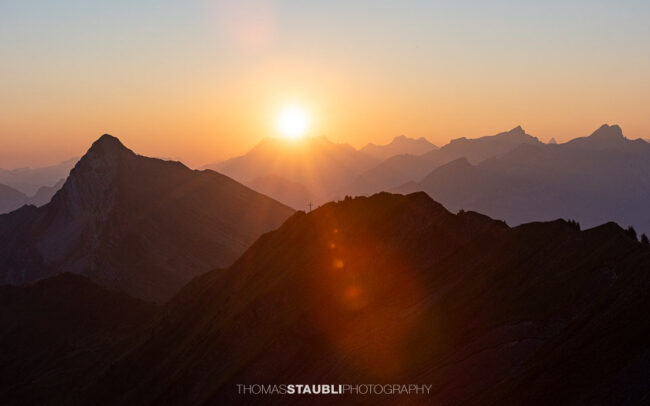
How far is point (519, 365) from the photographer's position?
4647 centimetres

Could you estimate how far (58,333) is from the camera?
111312mm

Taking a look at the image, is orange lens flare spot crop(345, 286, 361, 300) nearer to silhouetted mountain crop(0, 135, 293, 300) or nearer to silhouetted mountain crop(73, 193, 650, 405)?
silhouetted mountain crop(73, 193, 650, 405)

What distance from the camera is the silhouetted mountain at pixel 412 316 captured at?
4325cm

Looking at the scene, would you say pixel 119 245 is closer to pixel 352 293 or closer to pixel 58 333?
pixel 58 333

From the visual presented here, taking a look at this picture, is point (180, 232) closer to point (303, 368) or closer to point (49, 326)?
point (49, 326)

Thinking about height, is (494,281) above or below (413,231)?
below

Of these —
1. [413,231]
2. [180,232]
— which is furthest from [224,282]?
[180,232]

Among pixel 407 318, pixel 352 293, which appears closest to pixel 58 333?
pixel 352 293

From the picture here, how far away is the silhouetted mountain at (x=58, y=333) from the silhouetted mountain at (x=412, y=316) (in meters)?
12.0

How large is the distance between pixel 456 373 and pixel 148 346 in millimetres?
47912

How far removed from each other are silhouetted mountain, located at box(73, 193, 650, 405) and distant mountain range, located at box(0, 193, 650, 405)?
0.14 m

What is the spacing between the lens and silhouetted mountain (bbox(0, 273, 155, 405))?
309 ft

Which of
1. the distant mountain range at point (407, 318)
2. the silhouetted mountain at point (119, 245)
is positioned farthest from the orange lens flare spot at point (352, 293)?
the silhouetted mountain at point (119, 245)

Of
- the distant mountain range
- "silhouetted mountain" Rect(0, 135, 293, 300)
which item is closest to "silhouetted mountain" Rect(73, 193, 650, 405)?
the distant mountain range
